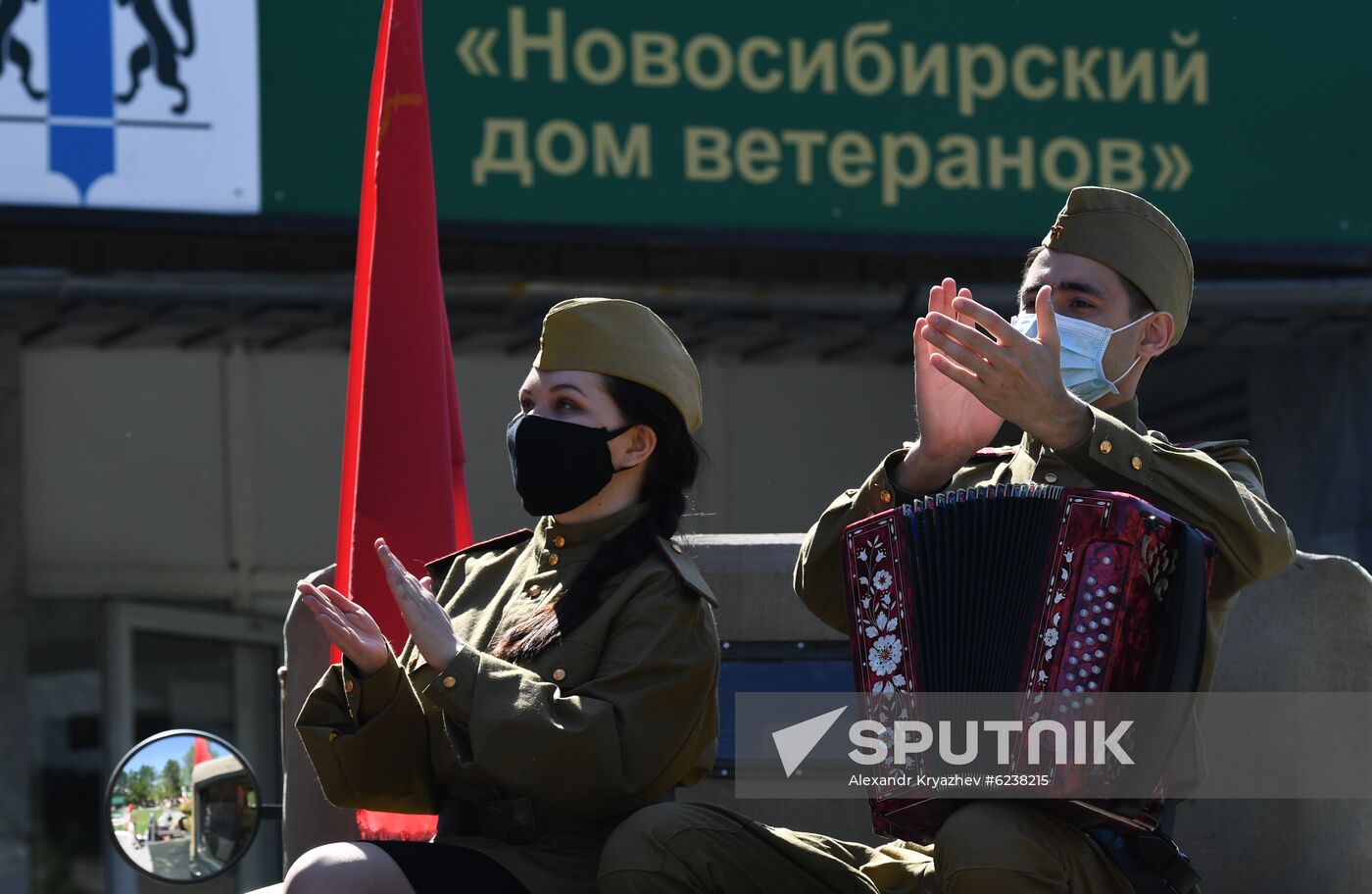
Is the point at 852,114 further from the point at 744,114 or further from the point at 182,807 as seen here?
the point at 182,807

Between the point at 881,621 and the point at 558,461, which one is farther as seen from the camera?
the point at 558,461

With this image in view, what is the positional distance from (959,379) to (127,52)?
521cm

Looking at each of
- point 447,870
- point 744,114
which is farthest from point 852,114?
point 447,870

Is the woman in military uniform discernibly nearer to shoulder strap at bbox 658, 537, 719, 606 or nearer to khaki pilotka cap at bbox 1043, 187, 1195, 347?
shoulder strap at bbox 658, 537, 719, 606

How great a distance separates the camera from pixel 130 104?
7176 millimetres

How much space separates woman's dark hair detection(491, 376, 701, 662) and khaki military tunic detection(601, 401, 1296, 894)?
248mm

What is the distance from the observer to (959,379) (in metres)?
2.77

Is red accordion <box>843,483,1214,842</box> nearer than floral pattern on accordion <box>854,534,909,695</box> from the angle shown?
Yes

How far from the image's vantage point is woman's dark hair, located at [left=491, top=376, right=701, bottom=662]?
9.86ft

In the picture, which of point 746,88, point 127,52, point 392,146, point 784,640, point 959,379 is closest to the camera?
point 959,379

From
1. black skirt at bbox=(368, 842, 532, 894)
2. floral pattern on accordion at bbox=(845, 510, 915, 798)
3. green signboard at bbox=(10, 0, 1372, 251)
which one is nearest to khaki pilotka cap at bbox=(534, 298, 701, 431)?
floral pattern on accordion at bbox=(845, 510, 915, 798)

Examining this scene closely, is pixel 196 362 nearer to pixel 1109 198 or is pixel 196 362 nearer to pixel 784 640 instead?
pixel 784 640

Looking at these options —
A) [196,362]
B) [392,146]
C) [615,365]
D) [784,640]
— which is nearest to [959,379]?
[615,365]

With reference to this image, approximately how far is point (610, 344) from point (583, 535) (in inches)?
12.3
